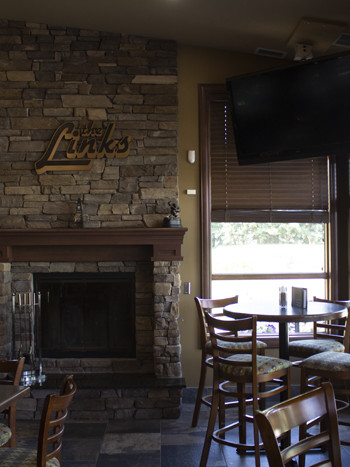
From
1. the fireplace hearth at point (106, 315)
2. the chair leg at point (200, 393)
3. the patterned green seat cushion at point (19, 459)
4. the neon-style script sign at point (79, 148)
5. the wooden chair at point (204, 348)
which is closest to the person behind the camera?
the patterned green seat cushion at point (19, 459)

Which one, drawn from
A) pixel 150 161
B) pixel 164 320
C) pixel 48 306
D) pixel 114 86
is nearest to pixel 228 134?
pixel 150 161

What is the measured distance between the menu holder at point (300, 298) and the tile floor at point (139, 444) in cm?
104

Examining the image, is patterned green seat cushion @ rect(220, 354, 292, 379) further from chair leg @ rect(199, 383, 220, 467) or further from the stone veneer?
the stone veneer

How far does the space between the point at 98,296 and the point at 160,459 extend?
5.62ft

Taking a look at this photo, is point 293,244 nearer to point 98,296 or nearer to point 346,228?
point 346,228

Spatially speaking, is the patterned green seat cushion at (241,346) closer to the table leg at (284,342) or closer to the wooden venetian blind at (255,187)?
the table leg at (284,342)

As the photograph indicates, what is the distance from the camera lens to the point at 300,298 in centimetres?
364

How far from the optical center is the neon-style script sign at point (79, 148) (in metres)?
4.46

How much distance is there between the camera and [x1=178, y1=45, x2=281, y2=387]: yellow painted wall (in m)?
4.61

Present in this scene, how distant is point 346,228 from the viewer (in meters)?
4.57

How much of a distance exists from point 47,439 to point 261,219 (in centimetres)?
315

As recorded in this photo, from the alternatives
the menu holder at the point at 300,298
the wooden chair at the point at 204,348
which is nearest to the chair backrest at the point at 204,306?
the wooden chair at the point at 204,348

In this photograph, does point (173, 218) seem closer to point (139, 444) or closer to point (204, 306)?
point (204, 306)

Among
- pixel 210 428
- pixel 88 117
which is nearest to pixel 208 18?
pixel 88 117
